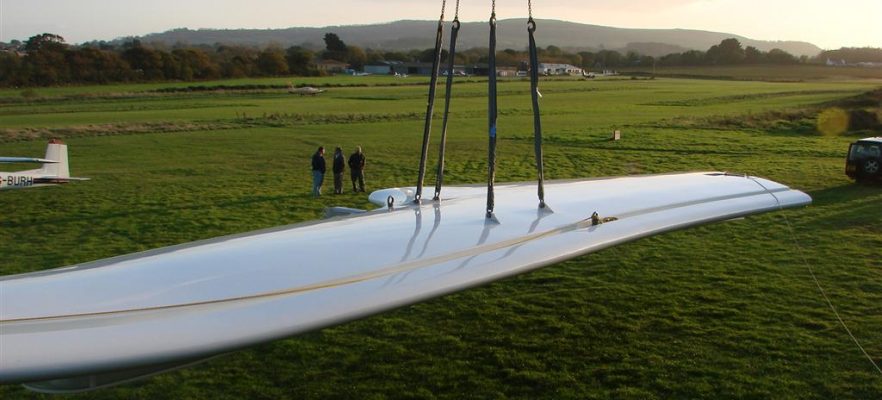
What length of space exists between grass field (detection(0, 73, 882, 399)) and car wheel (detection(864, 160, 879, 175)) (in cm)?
46

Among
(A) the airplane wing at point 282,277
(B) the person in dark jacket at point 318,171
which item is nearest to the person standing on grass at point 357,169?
(B) the person in dark jacket at point 318,171

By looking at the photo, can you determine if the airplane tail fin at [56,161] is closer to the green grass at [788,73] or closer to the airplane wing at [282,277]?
the airplane wing at [282,277]

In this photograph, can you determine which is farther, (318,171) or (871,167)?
(871,167)

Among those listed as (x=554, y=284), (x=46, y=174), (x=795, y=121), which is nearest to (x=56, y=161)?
(x=46, y=174)

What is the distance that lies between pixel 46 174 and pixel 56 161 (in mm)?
427

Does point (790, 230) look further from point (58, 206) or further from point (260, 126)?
point (260, 126)

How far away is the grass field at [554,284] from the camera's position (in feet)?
25.2

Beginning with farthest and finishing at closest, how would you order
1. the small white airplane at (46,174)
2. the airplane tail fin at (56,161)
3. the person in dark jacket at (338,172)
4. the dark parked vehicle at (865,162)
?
the dark parked vehicle at (865,162)
the airplane tail fin at (56,161)
the person in dark jacket at (338,172)
the small white airplane at (46,174)

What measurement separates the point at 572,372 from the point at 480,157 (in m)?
19.7

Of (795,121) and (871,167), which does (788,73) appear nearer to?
(795,121)

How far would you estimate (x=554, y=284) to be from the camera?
11.1 meters

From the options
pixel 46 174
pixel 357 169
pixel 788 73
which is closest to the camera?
pixel 46 174

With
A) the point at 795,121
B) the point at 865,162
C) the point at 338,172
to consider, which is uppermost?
the point at 795,121

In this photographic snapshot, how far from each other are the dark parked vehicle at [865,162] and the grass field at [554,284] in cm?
38
